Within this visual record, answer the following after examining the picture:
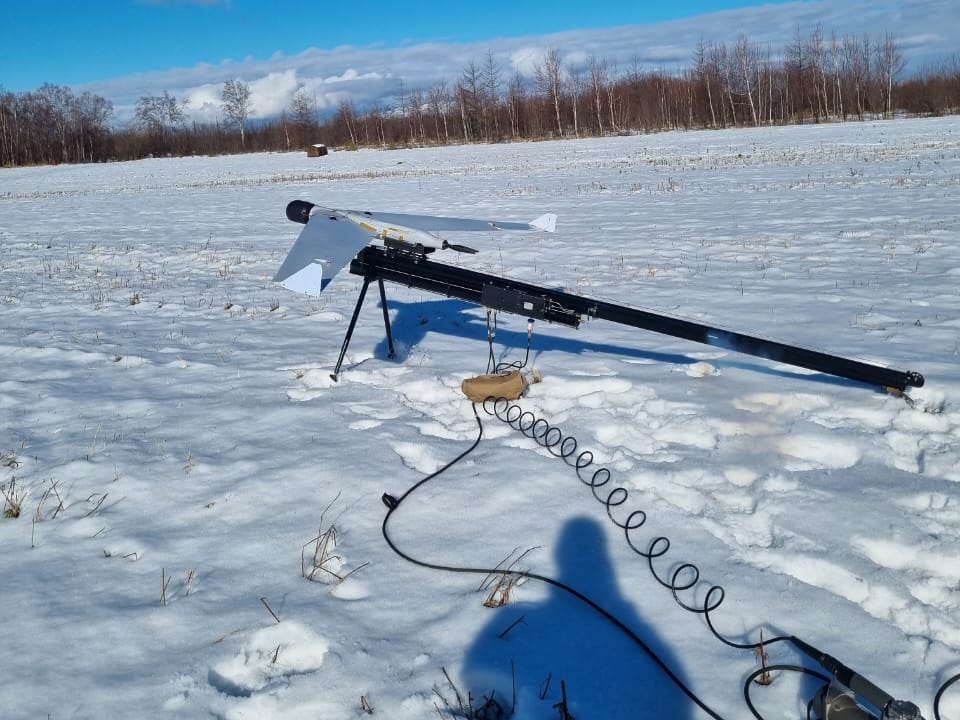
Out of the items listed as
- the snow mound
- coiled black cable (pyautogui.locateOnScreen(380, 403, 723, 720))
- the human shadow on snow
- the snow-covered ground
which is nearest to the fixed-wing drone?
the snow-covered ground

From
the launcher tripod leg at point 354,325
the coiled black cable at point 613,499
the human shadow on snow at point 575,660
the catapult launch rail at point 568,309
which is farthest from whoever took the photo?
the launcher tripod leg at point 354,325

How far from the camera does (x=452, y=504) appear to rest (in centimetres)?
375

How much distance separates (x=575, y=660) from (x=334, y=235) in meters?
3.18

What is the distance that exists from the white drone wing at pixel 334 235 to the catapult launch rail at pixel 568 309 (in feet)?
0.72

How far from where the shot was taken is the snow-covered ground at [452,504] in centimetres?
261

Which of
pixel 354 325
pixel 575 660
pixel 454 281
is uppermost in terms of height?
pixel 454 281

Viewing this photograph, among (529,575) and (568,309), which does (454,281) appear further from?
(529,575)

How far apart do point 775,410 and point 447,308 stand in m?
4.00

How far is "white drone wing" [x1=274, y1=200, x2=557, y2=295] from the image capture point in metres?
4.27

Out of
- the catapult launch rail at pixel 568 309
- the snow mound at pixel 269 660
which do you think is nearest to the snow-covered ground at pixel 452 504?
the snow mound at pixel 269 660

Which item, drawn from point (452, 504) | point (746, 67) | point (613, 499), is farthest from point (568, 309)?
point (746, 67)

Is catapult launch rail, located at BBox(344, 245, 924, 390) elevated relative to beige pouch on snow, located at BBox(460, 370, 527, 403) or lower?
elevated

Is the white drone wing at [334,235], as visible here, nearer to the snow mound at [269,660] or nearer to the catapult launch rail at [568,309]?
the catapult launch rail at [568,309]

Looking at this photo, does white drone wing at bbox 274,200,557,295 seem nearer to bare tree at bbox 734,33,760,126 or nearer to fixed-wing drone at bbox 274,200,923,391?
fixed-wing drone at bbox 274,200,923,391
